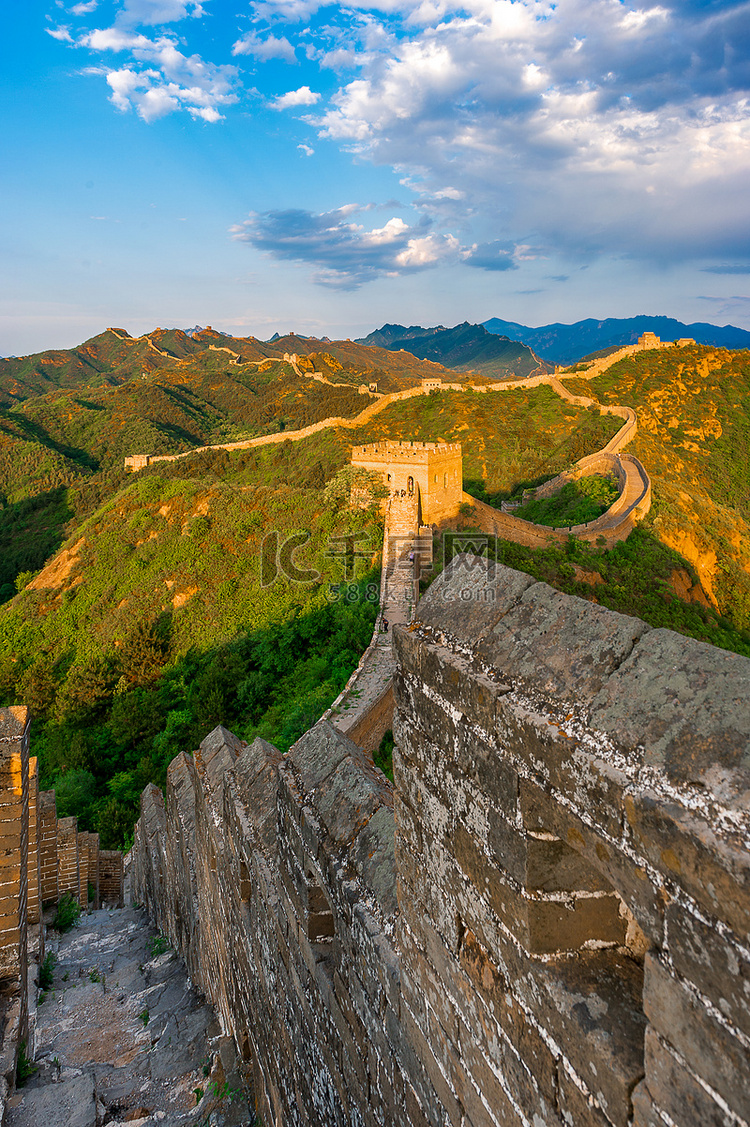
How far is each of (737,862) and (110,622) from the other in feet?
79.3

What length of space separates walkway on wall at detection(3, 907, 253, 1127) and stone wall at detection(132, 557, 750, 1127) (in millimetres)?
2556

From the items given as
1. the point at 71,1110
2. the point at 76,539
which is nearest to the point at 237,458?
the point at 76,539

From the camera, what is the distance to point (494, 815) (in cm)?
140

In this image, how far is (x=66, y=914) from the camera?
874 cm

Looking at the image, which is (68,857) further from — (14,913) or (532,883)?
(532,883)

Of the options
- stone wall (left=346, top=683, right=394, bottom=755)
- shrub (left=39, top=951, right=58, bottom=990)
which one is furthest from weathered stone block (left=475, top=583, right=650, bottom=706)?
stone wall (left=346, top=683, right=394, bottom=755)

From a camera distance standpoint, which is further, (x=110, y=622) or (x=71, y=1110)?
(x=110, y=622)

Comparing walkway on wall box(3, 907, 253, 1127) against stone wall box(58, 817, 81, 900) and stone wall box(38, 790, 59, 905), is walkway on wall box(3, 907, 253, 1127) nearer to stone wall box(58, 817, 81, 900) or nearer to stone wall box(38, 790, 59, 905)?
stone wall box(38, 790, 59, 905)

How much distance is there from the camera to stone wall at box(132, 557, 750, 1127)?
910 millimetres

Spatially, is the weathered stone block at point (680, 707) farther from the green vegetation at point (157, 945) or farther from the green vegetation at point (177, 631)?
the green vegetation at point (177, 631)

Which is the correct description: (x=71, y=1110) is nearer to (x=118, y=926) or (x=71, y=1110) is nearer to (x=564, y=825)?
(x=564, y=825)

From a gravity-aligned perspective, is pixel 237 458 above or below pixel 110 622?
above

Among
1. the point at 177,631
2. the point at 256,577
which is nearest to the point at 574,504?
the point at 256,577

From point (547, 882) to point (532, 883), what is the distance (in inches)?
1.3
